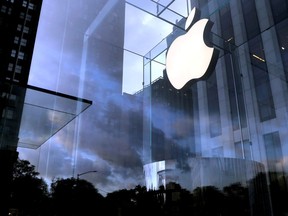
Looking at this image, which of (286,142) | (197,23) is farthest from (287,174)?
(197,23)

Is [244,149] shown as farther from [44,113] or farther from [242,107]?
[44,113]

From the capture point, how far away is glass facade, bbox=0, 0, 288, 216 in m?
4.88

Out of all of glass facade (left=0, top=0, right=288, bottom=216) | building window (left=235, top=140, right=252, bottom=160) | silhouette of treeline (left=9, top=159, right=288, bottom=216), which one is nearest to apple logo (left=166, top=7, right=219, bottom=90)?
glass facade (left=0, top=0, right=288, bottom=216)

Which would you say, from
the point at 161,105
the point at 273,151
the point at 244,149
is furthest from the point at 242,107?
the point at 161,105

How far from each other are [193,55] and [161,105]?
3.51m

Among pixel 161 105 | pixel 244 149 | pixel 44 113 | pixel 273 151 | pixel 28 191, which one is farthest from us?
pixel 161 105

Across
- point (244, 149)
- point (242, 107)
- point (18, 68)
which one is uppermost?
point (18, 68)

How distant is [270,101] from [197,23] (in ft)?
7.92

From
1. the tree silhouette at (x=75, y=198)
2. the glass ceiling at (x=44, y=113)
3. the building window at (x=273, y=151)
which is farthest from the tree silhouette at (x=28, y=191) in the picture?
the building window at (x=273, y=151)

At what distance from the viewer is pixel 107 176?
282 inches

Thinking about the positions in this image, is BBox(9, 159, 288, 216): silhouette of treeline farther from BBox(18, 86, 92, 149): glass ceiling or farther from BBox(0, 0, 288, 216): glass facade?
BBox(18, 86, 92, 149): glass ceiling

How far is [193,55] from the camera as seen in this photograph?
3867 mm

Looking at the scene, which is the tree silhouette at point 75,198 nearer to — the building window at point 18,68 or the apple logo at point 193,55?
the building window at point 18,68

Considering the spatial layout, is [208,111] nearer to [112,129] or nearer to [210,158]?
[210,158]
